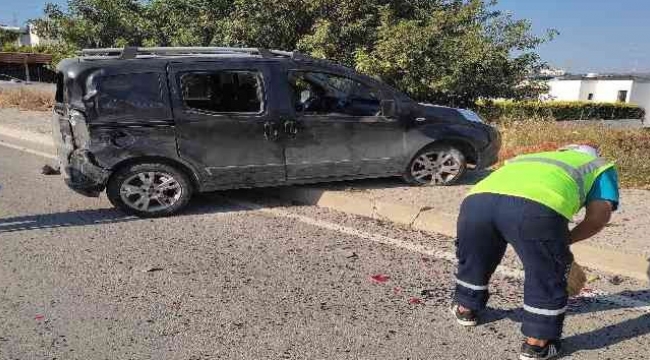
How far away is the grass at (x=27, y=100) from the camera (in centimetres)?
1616

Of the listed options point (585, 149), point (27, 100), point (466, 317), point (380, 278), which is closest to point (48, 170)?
point (380, 278)

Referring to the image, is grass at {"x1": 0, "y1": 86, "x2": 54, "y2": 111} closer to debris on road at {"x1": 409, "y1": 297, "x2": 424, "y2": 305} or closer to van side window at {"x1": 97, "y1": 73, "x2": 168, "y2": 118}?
van side window at {"x1": 97, "y1": 73, "x2": 168, "y2": 118}

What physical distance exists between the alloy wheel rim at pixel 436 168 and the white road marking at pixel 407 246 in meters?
1.49

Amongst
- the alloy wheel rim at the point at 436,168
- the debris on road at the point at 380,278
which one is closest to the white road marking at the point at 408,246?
the debris on road at the point at 380,278

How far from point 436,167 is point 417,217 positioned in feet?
4.18

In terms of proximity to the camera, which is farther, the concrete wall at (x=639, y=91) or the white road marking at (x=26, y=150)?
the concrete wall at (x=639, y=91)

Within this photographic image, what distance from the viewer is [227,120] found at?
19.1 feet

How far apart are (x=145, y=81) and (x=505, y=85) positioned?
27.3ft

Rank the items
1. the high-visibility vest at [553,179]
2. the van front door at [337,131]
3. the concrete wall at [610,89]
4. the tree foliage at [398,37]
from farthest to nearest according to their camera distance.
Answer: the concrete wall at [610,89] → the tree foliage at [398,37] → the van front door at [337,131] → the high-visibility vest at [553,179]

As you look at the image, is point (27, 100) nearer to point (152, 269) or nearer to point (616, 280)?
point (152, 269)

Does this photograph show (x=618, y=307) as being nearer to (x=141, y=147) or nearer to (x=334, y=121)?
(x=334, y=121)

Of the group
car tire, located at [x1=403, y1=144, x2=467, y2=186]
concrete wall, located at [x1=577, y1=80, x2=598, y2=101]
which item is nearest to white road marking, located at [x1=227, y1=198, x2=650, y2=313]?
car tire, located at [x1=403, y1=144, x2=467, y2=186]

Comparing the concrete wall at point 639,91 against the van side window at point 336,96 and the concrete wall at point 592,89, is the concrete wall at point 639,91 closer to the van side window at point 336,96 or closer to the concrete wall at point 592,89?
the concrete wall at point 592,89

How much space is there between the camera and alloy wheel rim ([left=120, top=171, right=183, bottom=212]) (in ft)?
19.0
